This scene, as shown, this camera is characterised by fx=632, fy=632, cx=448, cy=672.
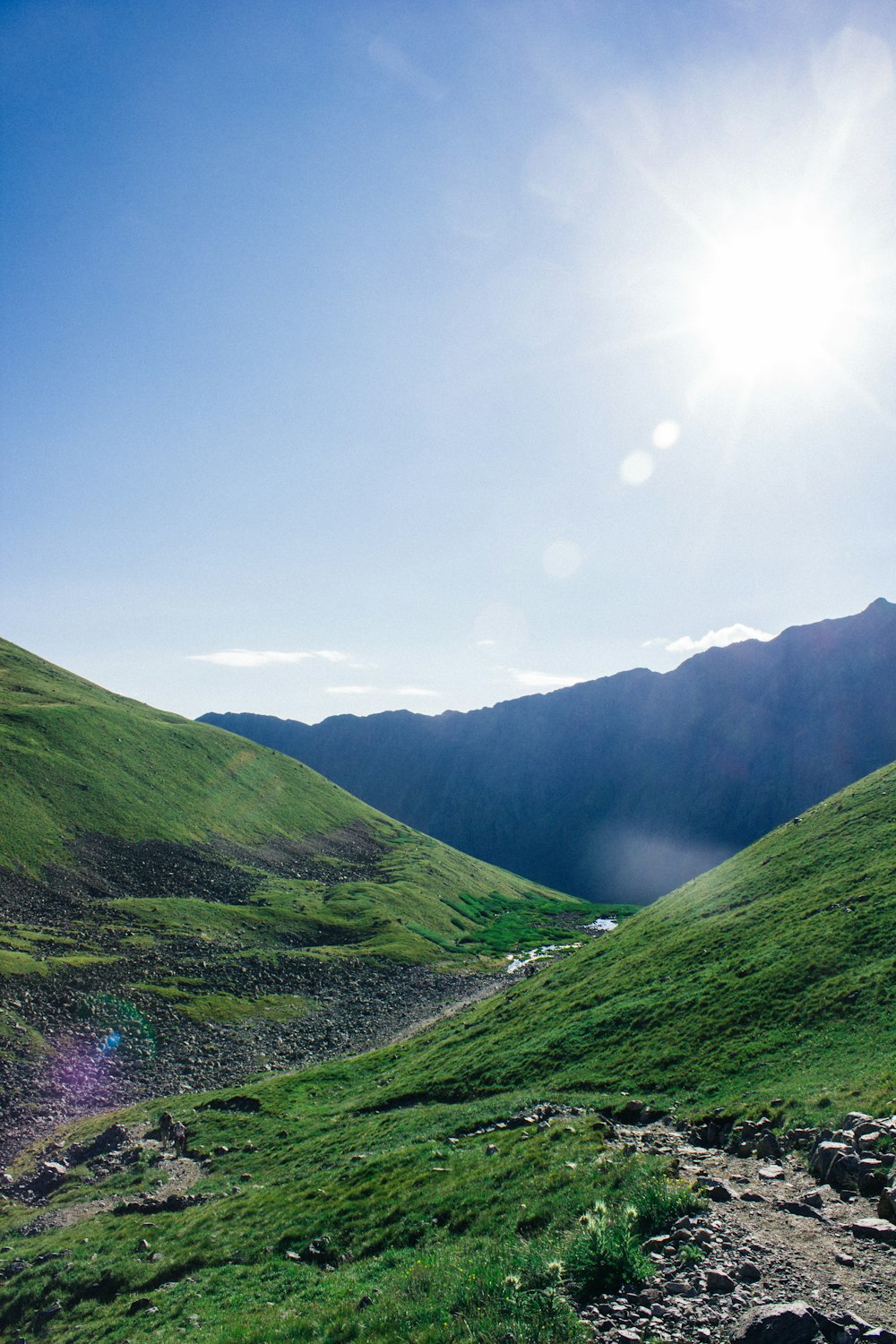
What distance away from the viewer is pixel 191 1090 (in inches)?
1965

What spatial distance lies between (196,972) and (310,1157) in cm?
4371

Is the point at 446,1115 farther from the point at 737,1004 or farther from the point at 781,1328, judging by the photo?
the point at 781,1328

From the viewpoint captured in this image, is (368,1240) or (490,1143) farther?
(490,1143)

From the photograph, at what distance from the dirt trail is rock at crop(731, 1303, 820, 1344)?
1.33 ft

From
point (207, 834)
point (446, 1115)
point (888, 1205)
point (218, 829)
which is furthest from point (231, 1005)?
point (888, 1205)

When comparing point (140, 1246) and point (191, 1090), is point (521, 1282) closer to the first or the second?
point (140, 1246)

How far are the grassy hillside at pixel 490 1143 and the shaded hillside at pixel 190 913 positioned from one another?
441 inches

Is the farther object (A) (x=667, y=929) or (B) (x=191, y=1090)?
(A) (x=667, y=929)

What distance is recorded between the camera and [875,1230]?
12867mm

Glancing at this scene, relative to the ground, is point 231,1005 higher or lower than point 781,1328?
lower

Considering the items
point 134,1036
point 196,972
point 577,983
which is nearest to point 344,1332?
point 577,983

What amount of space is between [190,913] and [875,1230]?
8865 cm

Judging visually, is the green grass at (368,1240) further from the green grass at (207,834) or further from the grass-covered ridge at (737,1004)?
the green grass at (207,834)

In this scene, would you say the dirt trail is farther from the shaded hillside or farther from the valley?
the shaded hillside
